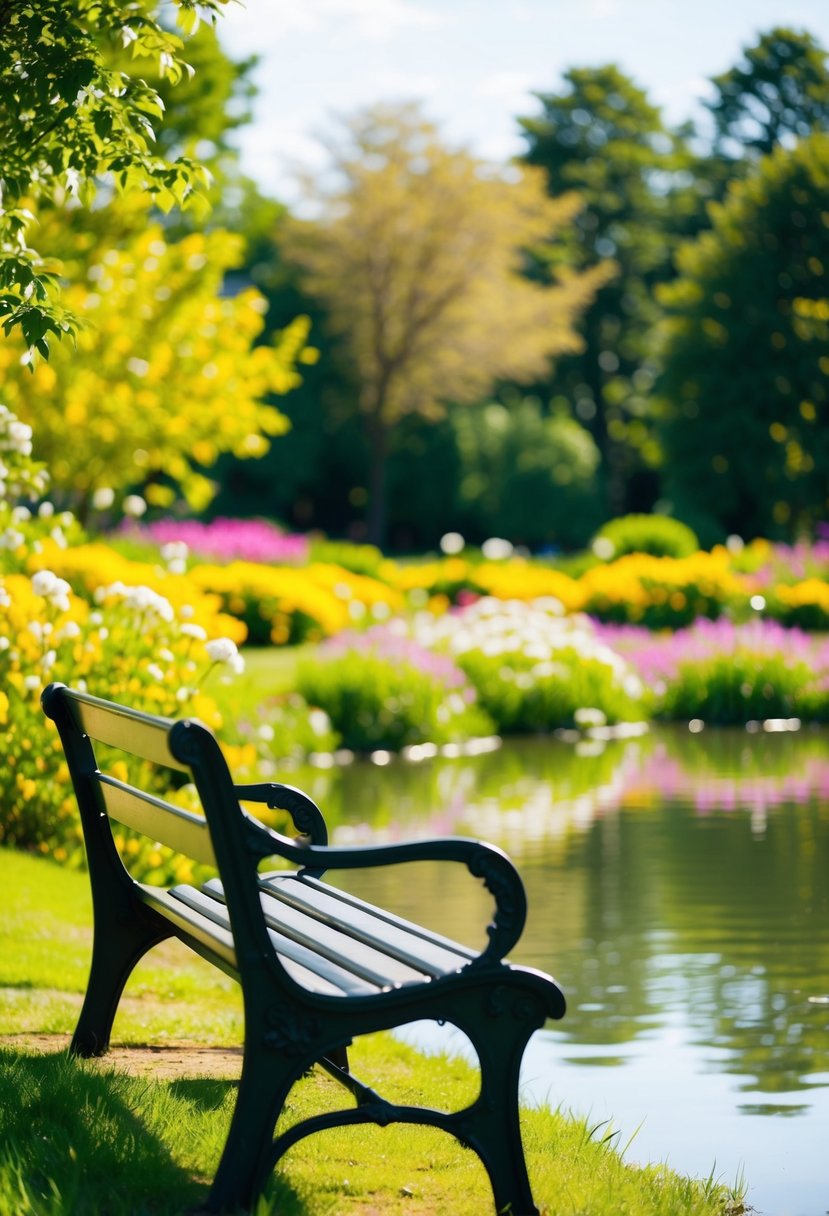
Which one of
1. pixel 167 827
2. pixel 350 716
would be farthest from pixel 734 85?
pixel 167 827

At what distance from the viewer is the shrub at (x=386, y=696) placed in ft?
50.4

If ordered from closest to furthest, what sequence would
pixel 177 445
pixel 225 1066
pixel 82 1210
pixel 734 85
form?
pixel 82 1210 < pixel 225 1066 < pixel 177 445 < pixel 734 85

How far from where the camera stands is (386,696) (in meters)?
15.4

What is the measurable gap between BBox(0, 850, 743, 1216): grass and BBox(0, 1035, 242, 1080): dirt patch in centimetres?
8

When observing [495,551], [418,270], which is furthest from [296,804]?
[418,270]

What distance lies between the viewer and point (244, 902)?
11.4 ft

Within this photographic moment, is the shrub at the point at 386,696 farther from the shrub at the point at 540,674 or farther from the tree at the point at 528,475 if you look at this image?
the tree at the point at 528,475

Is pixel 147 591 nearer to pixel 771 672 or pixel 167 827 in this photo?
pixel 167 827

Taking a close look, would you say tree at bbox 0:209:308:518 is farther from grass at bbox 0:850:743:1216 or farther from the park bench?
the park bench

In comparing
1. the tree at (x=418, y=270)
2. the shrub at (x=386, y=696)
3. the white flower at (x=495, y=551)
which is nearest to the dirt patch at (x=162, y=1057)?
the shrub at (x=386, y=696)

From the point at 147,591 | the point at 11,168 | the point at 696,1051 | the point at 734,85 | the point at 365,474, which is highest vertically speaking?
the point at 734,85

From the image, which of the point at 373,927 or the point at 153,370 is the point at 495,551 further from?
the point at 373,927

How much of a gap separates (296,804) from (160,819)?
78 centimetres

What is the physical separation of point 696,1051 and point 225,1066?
169 cm
